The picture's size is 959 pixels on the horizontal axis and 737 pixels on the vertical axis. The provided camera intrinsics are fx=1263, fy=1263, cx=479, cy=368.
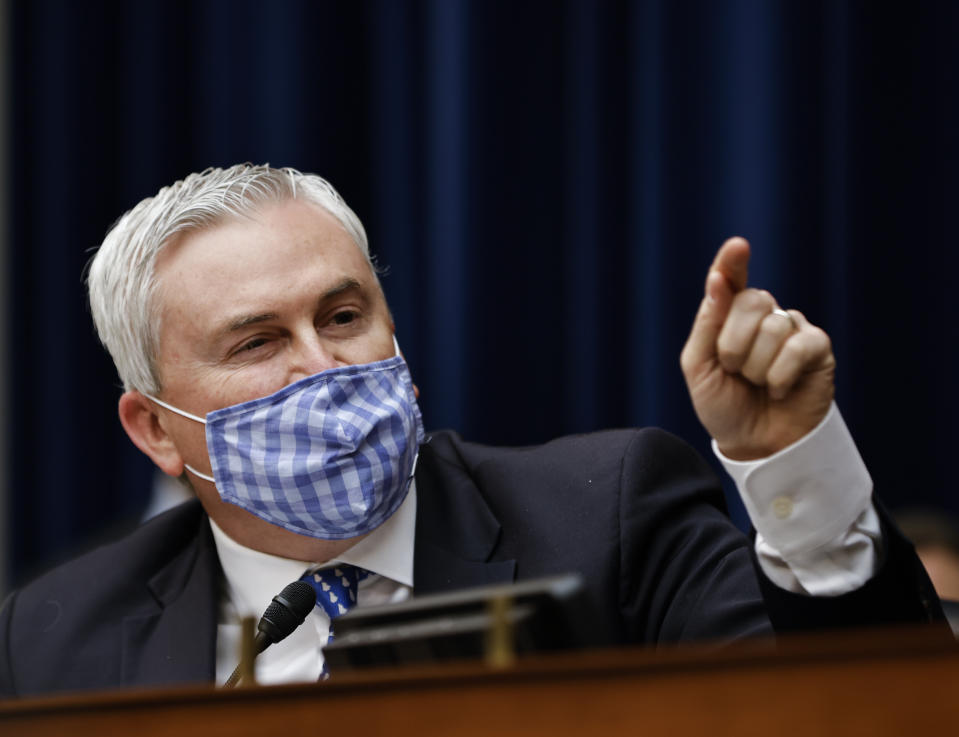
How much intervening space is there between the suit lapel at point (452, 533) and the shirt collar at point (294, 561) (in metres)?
0.02

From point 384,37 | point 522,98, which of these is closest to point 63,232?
point 384,37

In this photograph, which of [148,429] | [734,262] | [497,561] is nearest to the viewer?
[734,262]

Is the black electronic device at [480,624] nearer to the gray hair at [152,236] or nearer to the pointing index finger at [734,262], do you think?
the pointing index finger at [734,262]

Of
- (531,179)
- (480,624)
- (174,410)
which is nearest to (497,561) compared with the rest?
(174,410)

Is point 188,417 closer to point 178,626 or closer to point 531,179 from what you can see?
point 178,626

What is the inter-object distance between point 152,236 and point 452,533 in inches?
27.5

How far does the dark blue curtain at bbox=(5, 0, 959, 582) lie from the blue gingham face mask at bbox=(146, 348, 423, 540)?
1.68m

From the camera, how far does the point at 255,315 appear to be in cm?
195

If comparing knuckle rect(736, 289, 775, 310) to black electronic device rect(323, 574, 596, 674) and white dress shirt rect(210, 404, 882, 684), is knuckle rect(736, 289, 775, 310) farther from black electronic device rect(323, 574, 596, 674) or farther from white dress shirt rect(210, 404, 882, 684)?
black electronic device rect(323, 574, 596, 674)

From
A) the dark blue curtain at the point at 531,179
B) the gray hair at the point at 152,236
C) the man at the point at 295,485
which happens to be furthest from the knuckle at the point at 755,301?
the dark blue curtain at the point at 531,179

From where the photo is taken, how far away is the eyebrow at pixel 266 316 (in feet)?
6.40

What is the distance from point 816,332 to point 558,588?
1.54 feet

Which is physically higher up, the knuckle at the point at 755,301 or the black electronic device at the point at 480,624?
the knuckle at the point at 755,301

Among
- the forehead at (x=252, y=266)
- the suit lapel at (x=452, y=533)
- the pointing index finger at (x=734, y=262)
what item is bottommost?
the suit lapel at (x=452, y=533)
